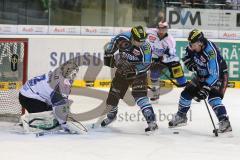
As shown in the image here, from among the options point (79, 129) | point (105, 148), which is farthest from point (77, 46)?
point (105, 148)

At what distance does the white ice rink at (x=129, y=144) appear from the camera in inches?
199

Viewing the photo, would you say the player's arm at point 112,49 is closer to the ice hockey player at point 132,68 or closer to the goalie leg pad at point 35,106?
the ice hockey player at point 132,68

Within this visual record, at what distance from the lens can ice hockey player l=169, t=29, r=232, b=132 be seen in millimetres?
5945

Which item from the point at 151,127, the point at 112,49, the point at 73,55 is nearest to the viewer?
the point at 151,127

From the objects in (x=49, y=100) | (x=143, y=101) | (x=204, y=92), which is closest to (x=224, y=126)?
(x=204, y=92)

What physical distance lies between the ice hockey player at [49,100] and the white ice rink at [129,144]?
172 mm

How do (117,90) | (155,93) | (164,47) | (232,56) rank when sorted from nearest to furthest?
(117,90)
(164,47)
(155,93)
(232,56)

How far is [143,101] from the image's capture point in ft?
19.6

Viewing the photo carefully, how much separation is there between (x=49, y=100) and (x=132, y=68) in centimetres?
97

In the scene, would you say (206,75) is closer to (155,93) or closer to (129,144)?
(129,144)

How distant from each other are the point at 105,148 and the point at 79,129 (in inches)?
26.6

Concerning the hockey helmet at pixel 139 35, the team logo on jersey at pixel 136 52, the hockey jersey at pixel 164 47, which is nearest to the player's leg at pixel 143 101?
the team logo on jersey at pixel 136 52

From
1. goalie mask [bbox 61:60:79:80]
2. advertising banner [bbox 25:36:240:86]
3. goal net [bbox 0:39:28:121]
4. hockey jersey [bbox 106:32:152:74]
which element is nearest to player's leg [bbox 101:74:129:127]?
hockey jersey [bbox 106:32:152:74]

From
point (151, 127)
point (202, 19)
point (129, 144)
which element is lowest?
point (129, 144)
